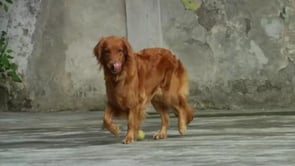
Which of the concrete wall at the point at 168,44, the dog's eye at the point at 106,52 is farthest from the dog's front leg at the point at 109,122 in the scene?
the concrete wall at the point at 168,44

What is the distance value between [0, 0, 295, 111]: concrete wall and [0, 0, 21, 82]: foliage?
152 mm

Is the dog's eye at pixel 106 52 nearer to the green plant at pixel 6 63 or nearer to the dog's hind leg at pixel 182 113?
the dog's hind leg at pixel 182 113

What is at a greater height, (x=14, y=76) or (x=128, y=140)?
(x=14, y=76)

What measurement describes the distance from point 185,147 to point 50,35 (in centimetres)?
593

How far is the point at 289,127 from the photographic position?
1025 centimetres

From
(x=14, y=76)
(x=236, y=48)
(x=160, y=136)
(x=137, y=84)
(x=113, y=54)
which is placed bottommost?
(x=160, y=136)

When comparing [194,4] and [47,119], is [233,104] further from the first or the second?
[47,119]

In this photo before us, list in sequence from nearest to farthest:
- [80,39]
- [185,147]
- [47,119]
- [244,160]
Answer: [244,160], [185,147], [47,119], [80,39]

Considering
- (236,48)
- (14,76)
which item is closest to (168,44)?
(236,48)

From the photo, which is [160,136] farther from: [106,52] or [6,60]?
[6,60]

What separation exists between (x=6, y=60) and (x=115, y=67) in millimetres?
5312

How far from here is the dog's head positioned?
862cm

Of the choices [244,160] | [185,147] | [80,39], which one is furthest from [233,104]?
[244,160]

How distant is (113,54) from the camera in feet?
28.3
